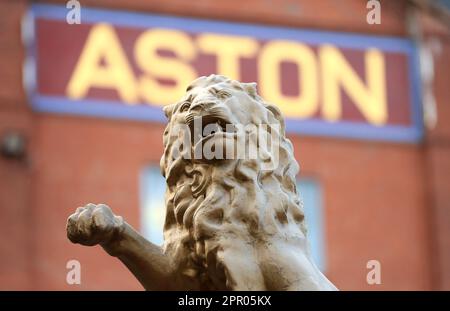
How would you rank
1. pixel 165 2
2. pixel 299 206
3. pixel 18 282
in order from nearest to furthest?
pixel 299 206
pixel 18 282
pixel 165 2

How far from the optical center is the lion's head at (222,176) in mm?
4738

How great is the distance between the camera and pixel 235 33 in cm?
2125

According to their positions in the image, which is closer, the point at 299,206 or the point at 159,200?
the point at 299,206

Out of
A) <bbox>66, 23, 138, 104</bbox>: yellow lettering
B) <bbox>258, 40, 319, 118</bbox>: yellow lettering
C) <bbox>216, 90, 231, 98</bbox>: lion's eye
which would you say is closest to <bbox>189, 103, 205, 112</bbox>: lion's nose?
<bbox>216, 90, 231, 98</bbox>: lion's eye

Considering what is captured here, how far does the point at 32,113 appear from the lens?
20062 mm

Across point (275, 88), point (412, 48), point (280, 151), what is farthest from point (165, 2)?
point (280, 151)

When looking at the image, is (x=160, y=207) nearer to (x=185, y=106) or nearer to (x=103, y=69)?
(x=103, y=69)

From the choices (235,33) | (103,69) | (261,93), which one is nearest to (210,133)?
(103,69)

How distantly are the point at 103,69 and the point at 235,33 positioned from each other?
82.0 inches

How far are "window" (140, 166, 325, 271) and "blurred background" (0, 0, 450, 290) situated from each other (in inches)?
0.8

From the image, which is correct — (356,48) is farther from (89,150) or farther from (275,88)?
(89,150)

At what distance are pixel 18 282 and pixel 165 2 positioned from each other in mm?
4560

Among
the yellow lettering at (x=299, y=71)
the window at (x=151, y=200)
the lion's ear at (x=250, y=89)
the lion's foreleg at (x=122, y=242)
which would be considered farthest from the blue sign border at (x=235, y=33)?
the lion's foreleg at (x=122, y=242)

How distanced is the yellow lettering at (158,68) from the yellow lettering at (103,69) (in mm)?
193
